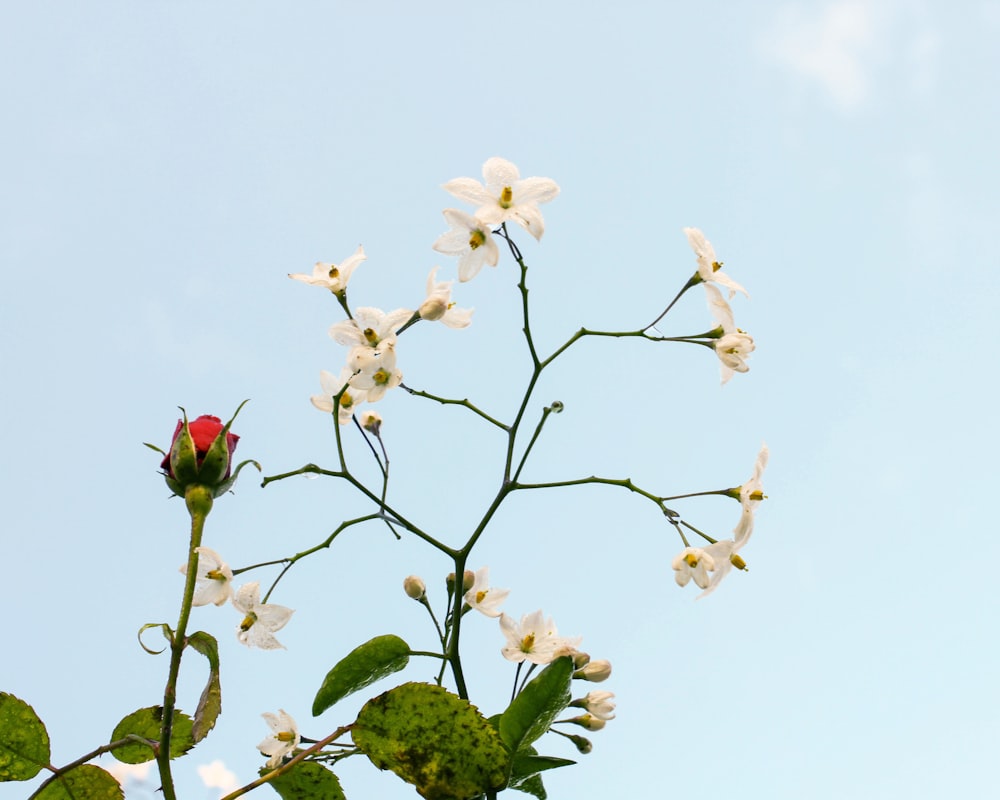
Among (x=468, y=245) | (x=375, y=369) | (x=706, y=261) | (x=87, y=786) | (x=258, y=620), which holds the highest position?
(x=706, y=261)

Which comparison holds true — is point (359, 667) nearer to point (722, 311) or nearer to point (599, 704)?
point (599, 704)

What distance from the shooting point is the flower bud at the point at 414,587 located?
4.23ft

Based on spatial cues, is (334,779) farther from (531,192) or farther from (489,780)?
(531,192)

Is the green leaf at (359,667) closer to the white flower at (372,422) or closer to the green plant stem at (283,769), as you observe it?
the green plant stem at (283,769)

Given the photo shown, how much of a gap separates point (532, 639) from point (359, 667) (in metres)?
0.21

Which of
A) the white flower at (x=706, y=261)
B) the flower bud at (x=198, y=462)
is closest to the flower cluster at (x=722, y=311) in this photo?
the white flower at (x=706, y=261)

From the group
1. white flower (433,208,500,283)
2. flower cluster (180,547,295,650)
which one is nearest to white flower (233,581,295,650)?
flower cluster (180,547,295,650)

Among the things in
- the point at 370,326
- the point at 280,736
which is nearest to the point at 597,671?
the point at 280,736

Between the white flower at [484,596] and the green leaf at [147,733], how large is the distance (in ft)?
1.17

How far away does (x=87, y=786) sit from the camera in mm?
1091

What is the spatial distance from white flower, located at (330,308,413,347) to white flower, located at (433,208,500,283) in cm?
9

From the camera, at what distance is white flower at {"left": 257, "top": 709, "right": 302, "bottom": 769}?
1.31 m

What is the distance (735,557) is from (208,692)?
66 centimetres

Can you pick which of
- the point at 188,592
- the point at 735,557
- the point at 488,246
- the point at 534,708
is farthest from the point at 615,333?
the point at 188,592
